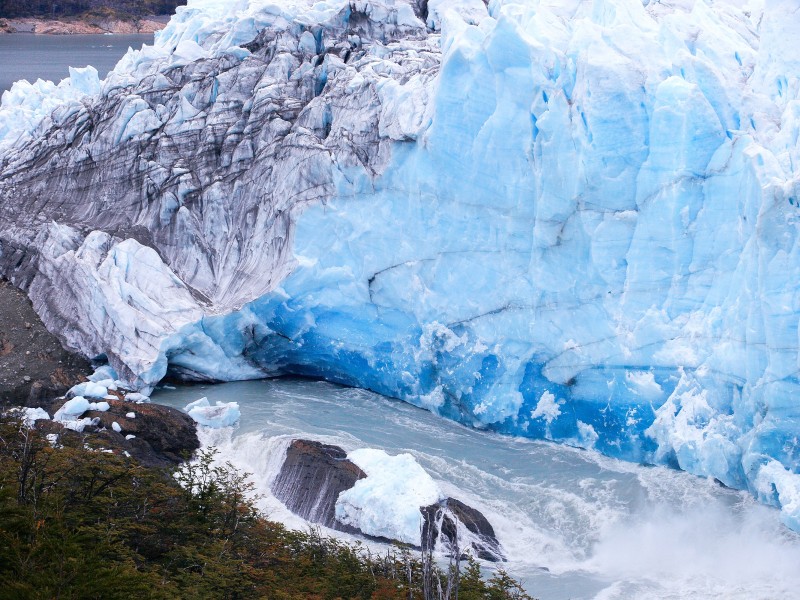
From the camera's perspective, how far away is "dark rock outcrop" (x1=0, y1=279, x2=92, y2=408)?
1683 cm

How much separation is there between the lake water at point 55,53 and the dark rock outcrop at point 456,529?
34130mm

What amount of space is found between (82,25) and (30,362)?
5825 cm

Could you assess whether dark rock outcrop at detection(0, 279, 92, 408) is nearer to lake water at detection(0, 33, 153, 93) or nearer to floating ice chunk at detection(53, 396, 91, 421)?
floating ice chunk at detection(53, 396, 91, 421)

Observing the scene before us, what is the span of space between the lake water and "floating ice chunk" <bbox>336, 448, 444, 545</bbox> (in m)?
33.1

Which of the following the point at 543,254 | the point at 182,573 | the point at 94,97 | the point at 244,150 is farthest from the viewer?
the point at 94,97

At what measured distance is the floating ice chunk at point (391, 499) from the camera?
43.7 feet

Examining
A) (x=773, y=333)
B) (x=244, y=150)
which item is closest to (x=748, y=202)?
(x=773, y=333)

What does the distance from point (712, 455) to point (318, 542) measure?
603cm

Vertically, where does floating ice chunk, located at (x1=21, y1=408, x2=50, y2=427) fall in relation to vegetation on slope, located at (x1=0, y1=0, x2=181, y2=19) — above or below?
below

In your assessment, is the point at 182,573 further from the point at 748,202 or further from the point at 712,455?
the point at 748,202

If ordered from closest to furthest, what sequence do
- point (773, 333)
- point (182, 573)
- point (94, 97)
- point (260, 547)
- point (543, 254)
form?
point (182, 573)
point (260, 547)
point (773, 333)
point (543, 254)
point (94, 97)

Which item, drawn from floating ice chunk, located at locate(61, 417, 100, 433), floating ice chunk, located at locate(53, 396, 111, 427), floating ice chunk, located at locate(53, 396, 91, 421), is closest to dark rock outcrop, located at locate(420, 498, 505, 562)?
floating ice chunk, located at locate(61, 417, 100, 433)

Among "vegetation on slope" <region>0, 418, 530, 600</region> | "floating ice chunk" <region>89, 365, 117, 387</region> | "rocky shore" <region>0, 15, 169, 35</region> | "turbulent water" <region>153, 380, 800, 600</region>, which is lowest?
"turbulent water" <region>153, 380, 800, 600</region>

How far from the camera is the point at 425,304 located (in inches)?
666
